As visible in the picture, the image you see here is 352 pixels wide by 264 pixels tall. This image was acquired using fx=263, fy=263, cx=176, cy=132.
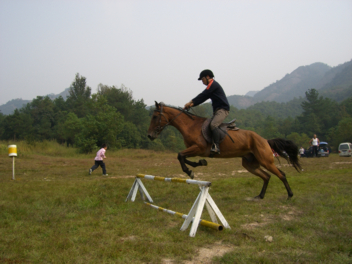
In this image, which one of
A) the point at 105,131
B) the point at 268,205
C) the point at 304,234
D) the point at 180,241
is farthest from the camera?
the point at 105,131

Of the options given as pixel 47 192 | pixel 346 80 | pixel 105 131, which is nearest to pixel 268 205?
pixel 47 192

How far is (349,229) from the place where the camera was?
14.1 feet

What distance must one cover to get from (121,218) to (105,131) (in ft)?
114

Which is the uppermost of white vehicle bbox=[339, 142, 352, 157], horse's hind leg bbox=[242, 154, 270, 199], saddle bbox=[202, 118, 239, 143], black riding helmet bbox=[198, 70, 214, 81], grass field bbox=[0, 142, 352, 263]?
black riding helmet bbox=[198, 70, 214, 81]

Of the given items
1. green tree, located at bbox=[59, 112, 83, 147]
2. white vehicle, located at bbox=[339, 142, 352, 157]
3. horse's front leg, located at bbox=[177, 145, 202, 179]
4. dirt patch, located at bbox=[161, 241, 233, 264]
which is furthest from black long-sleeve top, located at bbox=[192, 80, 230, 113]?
green tree, located at bbox=[59, 112, 83, 147]

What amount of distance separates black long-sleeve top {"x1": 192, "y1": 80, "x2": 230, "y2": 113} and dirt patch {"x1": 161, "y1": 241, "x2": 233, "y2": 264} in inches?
152

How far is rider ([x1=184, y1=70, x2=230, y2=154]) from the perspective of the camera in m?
6.65

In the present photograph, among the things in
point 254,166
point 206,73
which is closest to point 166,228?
point 254,166

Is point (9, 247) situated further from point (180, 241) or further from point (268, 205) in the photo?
point (268, 205)

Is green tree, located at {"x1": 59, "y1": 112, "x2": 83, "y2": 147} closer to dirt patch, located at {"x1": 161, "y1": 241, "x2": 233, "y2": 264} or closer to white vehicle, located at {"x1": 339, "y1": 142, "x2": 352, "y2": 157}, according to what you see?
white vehicle, located at {"x1": 339, "y1": 142, "x2": 352, "y2": 157}

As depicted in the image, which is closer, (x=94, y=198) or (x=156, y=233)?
(x=156, y=233)

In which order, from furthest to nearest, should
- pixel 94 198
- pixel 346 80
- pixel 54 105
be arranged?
pixel 346 80
pixel 54 105
pixel 94 198

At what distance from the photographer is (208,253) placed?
352 cm

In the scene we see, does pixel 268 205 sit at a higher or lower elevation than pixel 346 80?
lower
